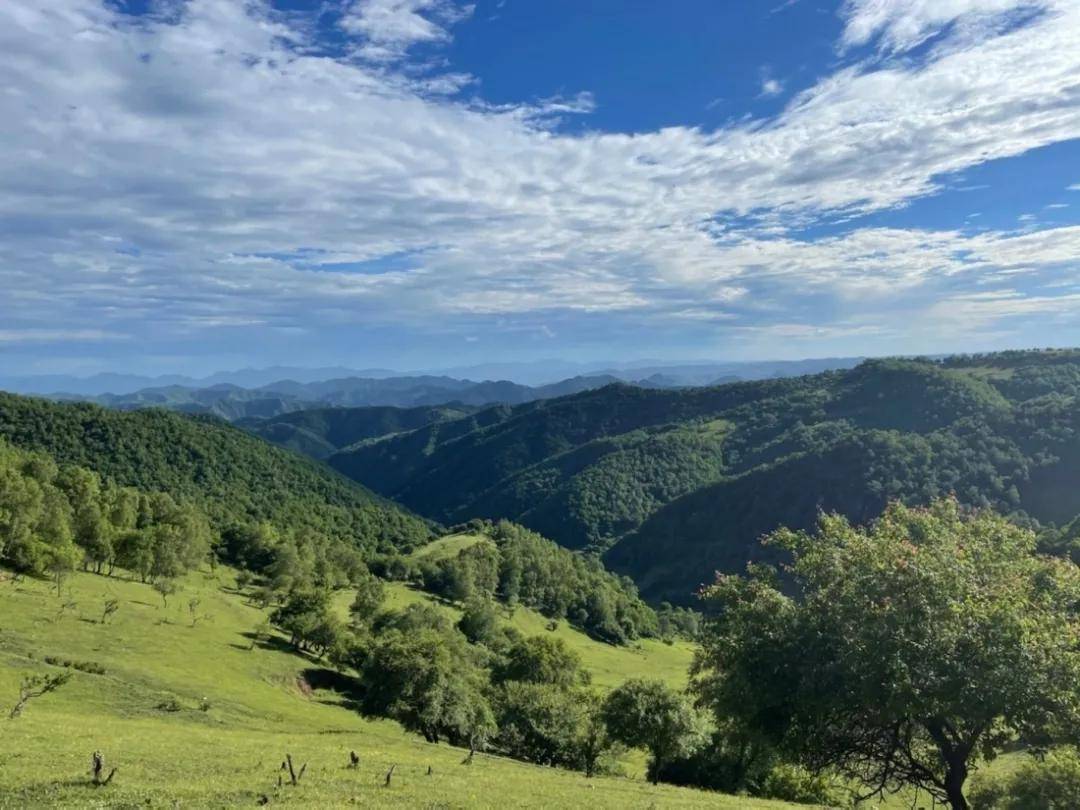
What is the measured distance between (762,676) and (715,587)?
508 cm

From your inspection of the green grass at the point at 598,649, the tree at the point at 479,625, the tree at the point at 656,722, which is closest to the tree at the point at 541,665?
the tree at the point at 656,722

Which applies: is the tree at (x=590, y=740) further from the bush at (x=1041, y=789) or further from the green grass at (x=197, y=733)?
the bush at (x=1041, y=789)

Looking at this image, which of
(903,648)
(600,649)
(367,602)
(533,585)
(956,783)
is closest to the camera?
(903,648)

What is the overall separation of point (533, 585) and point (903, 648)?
6368 inches

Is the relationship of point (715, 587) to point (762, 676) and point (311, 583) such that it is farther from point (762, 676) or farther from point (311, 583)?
point (311, 583)

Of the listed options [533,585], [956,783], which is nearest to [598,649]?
[533,585]

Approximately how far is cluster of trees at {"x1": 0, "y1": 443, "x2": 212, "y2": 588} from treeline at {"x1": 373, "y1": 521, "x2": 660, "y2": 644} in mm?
52039

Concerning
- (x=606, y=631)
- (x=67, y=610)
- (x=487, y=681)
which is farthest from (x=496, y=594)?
(x=67, y=610)

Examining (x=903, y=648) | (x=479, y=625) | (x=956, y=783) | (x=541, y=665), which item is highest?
(x=903, y=648)

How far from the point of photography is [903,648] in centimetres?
2270

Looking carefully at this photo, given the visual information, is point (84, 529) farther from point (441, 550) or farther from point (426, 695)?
point (441, 550)

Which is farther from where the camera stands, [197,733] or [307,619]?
[307,619]

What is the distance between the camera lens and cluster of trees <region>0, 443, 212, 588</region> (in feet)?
270

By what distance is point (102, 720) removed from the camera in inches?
1570
